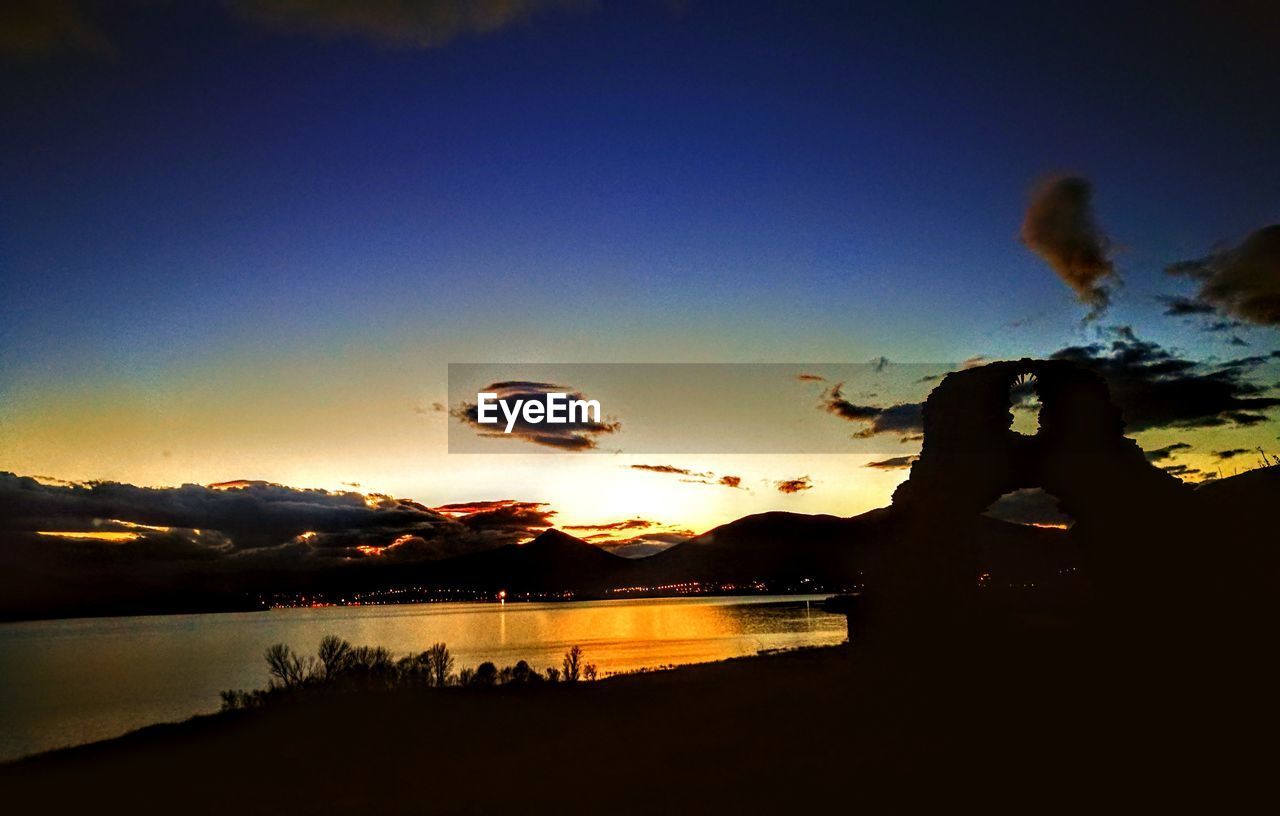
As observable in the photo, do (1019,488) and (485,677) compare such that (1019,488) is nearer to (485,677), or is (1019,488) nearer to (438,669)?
(485,677)

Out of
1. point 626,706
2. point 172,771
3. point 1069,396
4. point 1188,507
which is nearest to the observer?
point 172,771

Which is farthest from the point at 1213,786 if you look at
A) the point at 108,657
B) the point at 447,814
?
the point at 108,657

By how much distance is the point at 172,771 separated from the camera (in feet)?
45.5

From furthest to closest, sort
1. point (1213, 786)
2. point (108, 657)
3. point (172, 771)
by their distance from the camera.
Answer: point (108, 657), point (172, 771), point (1213, 786)

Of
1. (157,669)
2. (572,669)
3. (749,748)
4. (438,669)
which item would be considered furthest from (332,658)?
(157,669)

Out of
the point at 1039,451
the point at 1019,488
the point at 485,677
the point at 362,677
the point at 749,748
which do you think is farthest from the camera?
the point at 485,677

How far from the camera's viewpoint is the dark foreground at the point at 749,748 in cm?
980

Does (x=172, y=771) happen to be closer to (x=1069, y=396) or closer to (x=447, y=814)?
(x=447, y=814)

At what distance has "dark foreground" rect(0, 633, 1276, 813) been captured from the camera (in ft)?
32.2

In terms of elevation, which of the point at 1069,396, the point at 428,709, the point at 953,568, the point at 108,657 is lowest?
the point at 108,657

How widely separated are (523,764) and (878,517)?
14725 millimetres

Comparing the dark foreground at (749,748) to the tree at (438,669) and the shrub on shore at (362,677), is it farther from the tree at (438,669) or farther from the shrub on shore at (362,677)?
the tree at (438,669)

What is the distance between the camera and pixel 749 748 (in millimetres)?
12500

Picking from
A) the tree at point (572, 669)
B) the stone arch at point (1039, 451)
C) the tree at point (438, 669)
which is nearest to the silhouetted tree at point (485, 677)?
the tree at point (438, 669)
